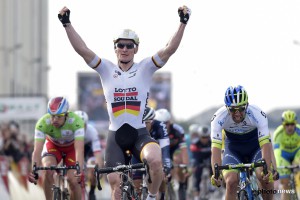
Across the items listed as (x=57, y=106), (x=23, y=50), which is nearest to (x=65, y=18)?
(x=57, y=106)

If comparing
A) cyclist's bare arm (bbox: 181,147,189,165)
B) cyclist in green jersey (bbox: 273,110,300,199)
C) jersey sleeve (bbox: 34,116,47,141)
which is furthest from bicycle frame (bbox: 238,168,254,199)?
cyclist's bare arm (bbox: 181,147,189,165)

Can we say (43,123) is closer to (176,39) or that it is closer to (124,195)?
(176,39)

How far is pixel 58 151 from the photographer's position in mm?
16828

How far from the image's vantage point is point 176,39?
13148 mm

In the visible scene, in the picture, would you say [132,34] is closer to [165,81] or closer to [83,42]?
[83,42]

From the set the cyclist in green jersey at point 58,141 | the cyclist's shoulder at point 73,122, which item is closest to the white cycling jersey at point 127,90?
the cyclist in green jersey at point 58,141

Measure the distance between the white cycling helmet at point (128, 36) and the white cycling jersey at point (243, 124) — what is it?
1496mm

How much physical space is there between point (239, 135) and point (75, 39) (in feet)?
8.69

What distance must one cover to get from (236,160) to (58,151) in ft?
11.4

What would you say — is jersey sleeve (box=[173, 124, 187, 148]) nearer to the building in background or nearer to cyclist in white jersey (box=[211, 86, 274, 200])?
cyclist in white jersey (box=[211, 86, 274, 200])

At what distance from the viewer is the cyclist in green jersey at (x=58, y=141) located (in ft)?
51.2

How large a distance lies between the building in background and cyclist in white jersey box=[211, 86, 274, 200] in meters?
35.8

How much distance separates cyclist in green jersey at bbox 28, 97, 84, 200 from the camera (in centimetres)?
1562

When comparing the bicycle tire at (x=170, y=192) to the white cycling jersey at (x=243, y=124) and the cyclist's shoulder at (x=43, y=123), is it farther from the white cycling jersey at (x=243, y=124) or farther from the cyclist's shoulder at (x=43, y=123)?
the white cycling jersey at (x=243, y=124)
